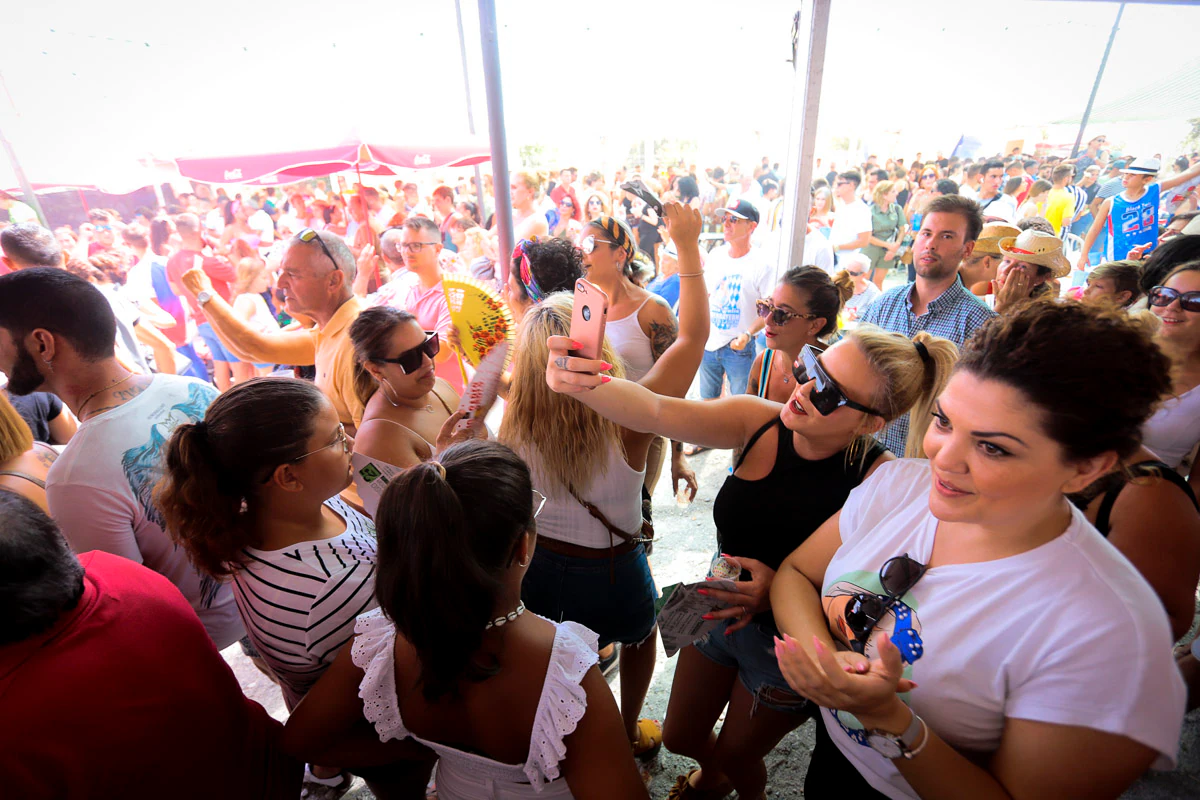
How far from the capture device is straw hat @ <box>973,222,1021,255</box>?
413 centimetres

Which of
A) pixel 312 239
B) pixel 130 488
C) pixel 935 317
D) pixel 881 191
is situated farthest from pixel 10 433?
pixel 881 191

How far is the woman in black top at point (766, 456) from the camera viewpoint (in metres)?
1.60

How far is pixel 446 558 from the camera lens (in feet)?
3.40

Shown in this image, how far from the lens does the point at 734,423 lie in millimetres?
1806

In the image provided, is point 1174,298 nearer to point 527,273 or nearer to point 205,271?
point 527,273

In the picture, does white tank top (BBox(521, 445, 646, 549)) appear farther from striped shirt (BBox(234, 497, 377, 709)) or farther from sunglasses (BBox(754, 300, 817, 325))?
sunglasses (BBox(754, 300, 817, 325))

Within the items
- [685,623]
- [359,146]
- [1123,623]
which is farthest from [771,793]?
[359,146]

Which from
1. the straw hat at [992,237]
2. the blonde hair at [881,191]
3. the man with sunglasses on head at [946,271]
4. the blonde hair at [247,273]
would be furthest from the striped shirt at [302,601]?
the blonde hair at [881,191]

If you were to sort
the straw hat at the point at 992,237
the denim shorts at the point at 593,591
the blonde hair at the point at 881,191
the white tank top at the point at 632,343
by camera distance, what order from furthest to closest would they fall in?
the blonde hair at the point at 881,191
the straw hat at the point at 992,237
the white tank top at the point at 632,343
the denim shorts at the point at 593,591

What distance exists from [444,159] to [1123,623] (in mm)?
8215

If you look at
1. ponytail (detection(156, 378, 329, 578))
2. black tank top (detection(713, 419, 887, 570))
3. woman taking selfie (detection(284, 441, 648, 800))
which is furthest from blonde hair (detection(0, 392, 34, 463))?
black tank top (detection(713, 419, 887, 570))

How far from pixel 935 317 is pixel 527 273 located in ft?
7.41

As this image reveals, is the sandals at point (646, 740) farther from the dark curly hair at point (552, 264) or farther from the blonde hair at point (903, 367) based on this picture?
the dark curly hair at point (552, 264)

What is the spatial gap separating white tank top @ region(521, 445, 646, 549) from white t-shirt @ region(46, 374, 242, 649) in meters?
1.18
